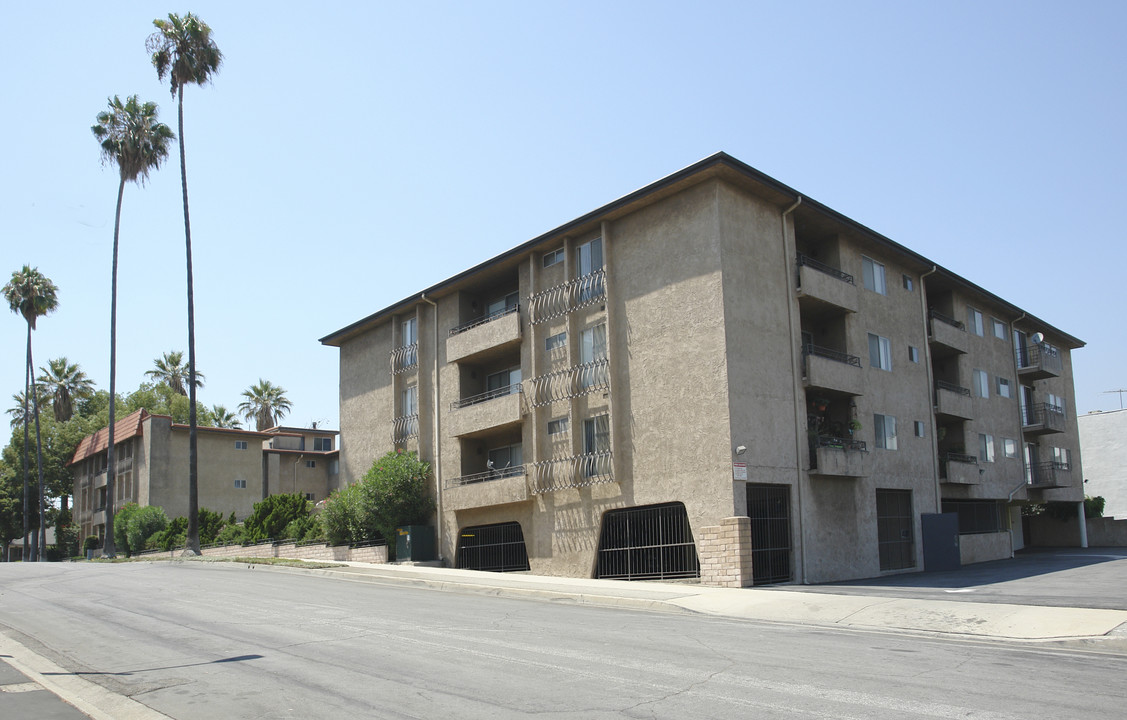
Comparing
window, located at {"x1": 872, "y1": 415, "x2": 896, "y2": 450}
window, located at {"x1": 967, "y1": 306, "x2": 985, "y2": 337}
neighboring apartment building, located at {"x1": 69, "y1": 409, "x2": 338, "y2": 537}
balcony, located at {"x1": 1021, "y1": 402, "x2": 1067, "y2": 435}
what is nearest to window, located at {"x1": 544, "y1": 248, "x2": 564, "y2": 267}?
window, located at {"x1": 872, "y1": 415, "x2": 896, "y2": 450}

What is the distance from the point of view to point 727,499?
23266mm

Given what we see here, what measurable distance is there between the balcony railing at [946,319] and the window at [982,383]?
88.8 inches

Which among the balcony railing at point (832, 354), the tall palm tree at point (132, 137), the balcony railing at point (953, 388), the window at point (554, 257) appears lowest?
the balcony railing at point (953, 388)

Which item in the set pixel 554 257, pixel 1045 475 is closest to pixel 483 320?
pixel 554 257

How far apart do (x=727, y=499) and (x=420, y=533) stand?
1403cm

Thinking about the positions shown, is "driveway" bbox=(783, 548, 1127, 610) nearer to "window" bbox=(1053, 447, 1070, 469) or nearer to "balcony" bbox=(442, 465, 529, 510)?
"balcony" bbox=(442, 465, 529, 510)

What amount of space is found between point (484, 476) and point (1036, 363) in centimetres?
2705

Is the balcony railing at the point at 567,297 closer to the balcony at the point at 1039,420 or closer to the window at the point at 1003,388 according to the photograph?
the window at the point at 1003,388

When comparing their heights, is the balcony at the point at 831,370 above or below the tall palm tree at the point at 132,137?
below

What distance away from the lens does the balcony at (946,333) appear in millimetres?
33719

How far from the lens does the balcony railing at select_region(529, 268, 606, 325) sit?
28.0 meters

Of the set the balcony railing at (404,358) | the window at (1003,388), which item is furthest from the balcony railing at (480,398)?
the window at (1003,388)

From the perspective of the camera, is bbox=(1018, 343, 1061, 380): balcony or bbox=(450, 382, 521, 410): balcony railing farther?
bbox=(1018, 343, 1061, 380): balcony

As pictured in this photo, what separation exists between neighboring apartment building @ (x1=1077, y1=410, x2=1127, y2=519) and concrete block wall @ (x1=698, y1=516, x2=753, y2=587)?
4162 cm
